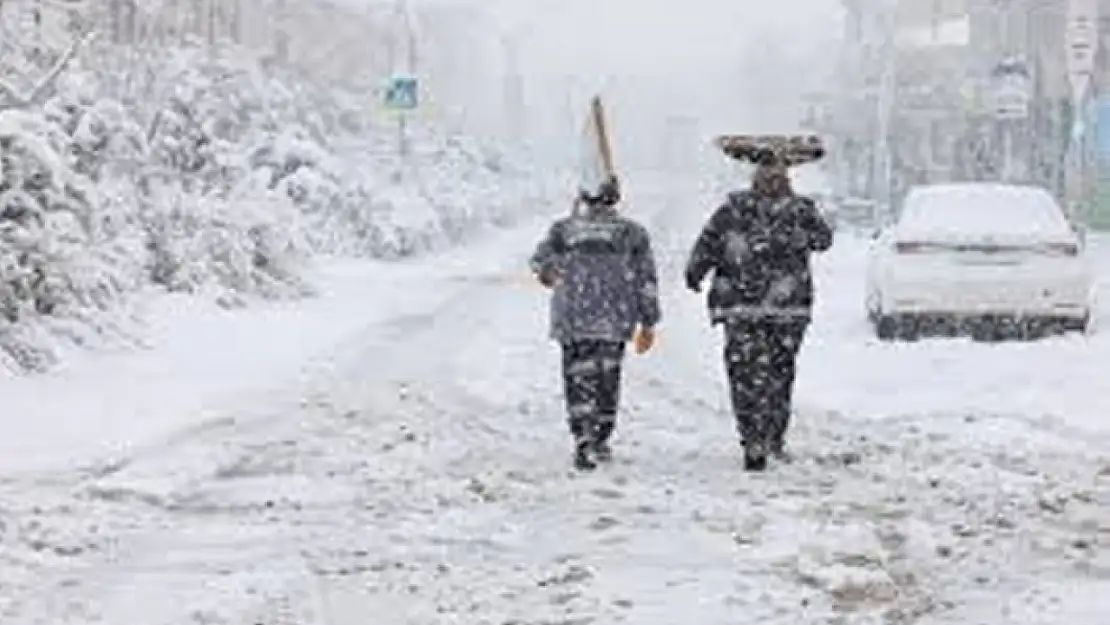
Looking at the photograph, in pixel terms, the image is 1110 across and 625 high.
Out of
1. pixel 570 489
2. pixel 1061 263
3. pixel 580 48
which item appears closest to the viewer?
pixel 570 489

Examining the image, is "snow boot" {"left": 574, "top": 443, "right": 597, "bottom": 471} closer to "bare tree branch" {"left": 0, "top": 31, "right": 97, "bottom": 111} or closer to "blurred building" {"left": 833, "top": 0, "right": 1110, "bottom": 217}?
"bare tree branch" {"left": 0, "top": 31, "right": 97, "bottom": 111}

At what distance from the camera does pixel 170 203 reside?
24453mm

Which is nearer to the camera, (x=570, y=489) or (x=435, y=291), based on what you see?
(x=570, y=489)

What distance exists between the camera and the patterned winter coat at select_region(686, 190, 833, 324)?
37.9 ft

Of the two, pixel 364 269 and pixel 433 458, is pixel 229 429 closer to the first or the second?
pixel 433 458

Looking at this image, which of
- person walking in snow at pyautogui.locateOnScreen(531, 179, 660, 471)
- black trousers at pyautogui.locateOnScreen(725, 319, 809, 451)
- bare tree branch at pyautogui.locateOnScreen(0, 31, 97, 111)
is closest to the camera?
black trousers at pyautogui.locateOnScreen(725, 319, 809, 451)

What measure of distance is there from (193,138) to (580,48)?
346ft

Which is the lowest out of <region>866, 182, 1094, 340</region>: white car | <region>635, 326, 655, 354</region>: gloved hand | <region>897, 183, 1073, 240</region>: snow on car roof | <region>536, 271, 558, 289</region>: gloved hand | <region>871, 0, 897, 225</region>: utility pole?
<region>871, 0, 897, 225</region>: utility pole

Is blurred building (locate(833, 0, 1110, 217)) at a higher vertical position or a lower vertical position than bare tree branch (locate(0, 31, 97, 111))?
lower

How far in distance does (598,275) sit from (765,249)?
2.95ft

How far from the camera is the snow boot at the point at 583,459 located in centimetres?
1145

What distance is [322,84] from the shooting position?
70750mm

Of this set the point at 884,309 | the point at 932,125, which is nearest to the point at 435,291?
the point at 884,309

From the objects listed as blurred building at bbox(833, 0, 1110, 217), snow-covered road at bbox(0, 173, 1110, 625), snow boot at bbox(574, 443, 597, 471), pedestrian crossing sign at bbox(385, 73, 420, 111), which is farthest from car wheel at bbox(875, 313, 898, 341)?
blurred building at bbox(833, 0, 1110, 217)
